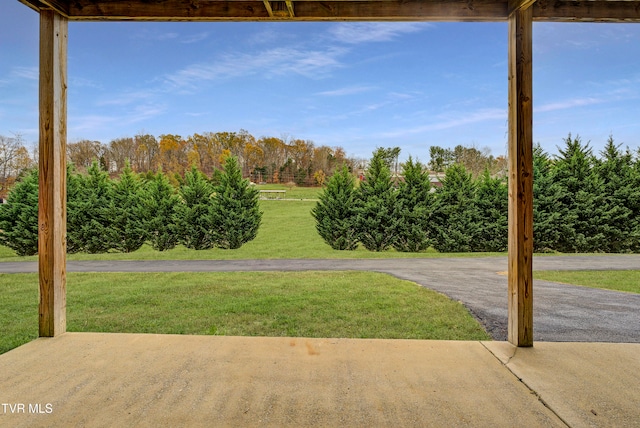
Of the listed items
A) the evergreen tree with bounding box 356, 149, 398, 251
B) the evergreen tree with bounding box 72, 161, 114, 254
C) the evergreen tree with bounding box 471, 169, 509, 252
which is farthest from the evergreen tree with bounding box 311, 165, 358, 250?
the evergreen tree with bounding box 72, 161, 114, 254

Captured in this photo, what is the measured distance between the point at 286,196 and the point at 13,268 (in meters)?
5.91

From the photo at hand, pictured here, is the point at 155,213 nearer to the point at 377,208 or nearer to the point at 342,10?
the point at 377,208

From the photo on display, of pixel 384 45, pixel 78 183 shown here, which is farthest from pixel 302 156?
pixel 78 183

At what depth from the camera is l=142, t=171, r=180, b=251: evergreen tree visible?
852 centimetres

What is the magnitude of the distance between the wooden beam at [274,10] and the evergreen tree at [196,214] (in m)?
5.95

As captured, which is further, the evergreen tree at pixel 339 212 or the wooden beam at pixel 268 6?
the evergreen tree at pixel 339 212

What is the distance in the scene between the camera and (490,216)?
8.73 metres

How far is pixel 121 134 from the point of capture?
32.1ft

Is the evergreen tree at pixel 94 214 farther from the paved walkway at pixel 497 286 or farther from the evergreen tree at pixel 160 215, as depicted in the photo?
the paved walkway at pixel 497 286

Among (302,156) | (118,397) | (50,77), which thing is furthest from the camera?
(302,156)

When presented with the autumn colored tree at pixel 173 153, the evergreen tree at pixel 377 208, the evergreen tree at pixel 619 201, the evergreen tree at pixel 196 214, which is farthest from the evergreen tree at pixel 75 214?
the evergreen tree at pixel 619 201

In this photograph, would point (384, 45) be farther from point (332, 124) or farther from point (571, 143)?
point (571, 143)

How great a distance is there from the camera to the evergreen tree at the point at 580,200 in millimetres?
8586

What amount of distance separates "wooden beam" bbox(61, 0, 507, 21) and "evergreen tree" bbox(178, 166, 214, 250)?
5949 mm
